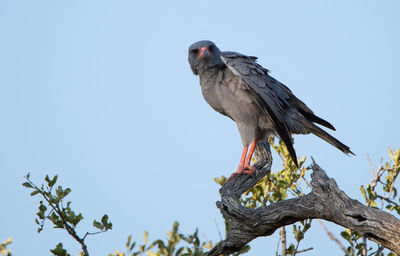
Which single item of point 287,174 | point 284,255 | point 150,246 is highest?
point 287,174

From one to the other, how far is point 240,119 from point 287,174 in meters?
0.97

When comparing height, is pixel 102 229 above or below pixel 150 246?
above

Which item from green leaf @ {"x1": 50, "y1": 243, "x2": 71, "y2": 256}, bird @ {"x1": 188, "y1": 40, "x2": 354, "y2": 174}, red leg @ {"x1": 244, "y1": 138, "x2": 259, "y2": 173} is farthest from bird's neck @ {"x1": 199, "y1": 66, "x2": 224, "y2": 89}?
green leaf @ {"x1": 50, "y1": 243, "x2": 71, "y2": 256}

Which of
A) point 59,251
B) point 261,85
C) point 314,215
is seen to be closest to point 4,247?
point 59,251

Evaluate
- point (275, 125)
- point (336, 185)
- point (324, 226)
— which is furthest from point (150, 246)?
point (275, 125)

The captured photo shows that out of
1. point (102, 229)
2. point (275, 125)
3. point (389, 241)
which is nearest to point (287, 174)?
point (275, 125)

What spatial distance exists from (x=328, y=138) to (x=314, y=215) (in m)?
1.81

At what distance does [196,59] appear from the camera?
247 inches

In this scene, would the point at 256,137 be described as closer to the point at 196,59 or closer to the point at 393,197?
the point at 196,59

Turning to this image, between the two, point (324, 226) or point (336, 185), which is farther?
point (324, 226)

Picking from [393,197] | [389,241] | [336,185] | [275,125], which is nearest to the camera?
[389,241]

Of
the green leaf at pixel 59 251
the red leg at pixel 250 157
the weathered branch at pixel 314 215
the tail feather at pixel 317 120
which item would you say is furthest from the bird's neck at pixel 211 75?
the green leaf at pixel 59 251

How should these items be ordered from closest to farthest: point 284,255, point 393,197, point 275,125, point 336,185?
1. point 336,185
2. point 284,255
3. point 393,197
4. point 275,125

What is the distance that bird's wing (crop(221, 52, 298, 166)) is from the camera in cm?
575
